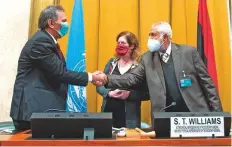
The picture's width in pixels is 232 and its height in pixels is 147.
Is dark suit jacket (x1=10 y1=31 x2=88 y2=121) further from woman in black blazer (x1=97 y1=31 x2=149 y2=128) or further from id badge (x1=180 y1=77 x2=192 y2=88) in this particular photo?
id badge (x1=180 y1=77 x2=192 y2=88)

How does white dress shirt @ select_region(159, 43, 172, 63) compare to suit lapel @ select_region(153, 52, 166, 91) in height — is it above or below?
above

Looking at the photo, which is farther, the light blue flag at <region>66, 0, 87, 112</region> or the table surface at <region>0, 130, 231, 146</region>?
the light blue flag at <region>66, 0, 87, 112</region>

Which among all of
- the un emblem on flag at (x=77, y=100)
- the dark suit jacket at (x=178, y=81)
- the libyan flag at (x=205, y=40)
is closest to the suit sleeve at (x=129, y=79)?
the dark suit jacket at (x=178, y=81)

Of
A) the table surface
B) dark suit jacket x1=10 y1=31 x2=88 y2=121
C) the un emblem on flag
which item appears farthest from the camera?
the un emblem on flag

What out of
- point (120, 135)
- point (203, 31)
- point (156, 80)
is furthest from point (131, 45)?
point (120, 135)

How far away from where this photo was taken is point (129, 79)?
258cm

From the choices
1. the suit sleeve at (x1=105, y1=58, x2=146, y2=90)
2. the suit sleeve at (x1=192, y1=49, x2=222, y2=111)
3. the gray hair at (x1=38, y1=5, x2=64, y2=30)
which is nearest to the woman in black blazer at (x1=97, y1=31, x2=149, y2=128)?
the suit sleeve at (x1=105, y1=58, x2=146, y2=90)

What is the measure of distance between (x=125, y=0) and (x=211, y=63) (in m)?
1.14

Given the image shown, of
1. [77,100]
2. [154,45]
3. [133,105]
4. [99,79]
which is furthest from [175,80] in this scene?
[77,100]

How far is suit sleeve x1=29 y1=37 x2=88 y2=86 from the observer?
2.10 metres

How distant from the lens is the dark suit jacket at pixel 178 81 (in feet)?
7.88

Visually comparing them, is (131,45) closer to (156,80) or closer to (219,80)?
(156,80)

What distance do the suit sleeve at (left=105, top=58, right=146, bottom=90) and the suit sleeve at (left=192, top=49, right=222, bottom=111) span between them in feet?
1.44

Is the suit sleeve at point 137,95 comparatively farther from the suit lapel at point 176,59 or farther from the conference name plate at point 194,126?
the conference name plate at point 194,126
